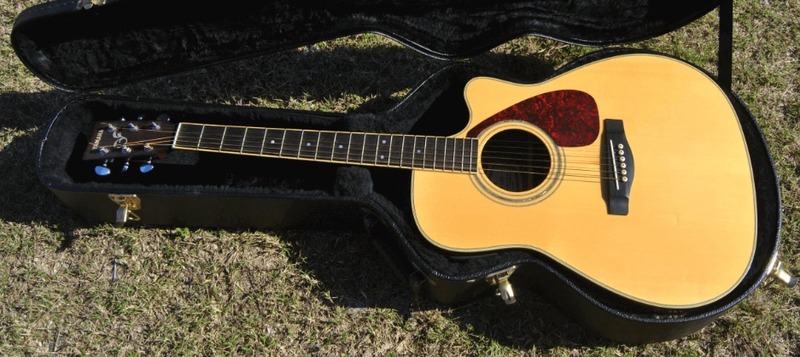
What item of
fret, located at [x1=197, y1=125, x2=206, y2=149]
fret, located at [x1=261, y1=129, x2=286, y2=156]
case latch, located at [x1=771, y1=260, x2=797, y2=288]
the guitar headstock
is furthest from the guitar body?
the guitar headstock

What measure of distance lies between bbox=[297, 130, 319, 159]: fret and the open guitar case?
0.11 m

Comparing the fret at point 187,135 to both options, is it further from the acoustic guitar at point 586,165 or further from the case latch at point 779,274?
the case latch at point 779,274

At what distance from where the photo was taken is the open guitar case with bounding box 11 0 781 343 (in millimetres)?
1690

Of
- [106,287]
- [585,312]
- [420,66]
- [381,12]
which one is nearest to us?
[585,312]

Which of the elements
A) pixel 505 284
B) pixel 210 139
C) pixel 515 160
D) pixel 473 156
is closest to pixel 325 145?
pixel 210 139

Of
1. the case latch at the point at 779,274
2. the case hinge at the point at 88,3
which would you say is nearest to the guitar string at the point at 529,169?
the case hinge at the point at 88,3

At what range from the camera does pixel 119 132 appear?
1753 mm

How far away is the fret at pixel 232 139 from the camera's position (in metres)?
1.78

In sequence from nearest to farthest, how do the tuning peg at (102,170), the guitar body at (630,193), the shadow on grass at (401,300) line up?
the guitar body at (630,193) → the tuning peg at (102,170) → the shadow on grass at (401,300)

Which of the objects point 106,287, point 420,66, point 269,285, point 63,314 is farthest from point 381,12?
point 63,314

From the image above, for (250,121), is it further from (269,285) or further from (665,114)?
(665,114)

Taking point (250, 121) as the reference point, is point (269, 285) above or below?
below

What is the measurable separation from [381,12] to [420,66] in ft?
1.86

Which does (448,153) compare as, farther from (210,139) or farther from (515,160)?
(210,139)
